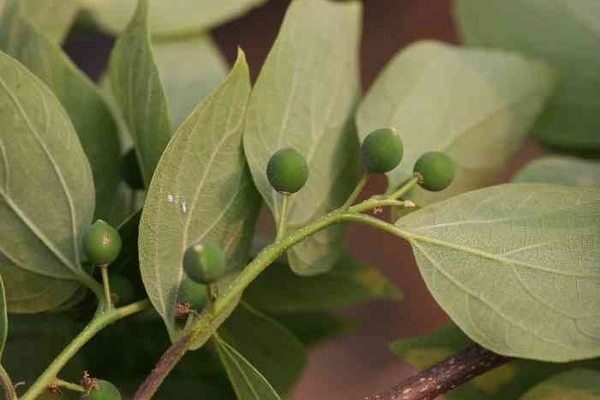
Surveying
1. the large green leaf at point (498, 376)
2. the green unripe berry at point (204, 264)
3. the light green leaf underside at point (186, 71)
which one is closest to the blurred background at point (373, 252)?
the light green leaf underside at point (186, 71)

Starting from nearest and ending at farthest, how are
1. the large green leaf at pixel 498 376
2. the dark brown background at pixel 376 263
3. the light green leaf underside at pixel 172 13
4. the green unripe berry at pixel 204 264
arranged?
1. the green unripe berry at pixel 204 264
2. the large green leaf at pixel 498 376
3. the light green leaf underside at pixel 172 13
4. the dark brown background at pixel 376 263

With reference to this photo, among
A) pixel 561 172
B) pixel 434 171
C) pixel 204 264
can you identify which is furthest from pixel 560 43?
pixel 204 264

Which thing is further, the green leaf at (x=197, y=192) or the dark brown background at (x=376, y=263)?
the dark brown background at (x=376, y=263)

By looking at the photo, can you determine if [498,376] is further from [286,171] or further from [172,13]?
[172,13]

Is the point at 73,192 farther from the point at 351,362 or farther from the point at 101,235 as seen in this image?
the point at 351,362

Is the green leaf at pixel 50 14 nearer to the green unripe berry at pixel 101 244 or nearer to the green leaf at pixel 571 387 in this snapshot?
the green unripe berry at pixel 101 244

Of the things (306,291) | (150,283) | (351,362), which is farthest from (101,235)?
(351,362)
